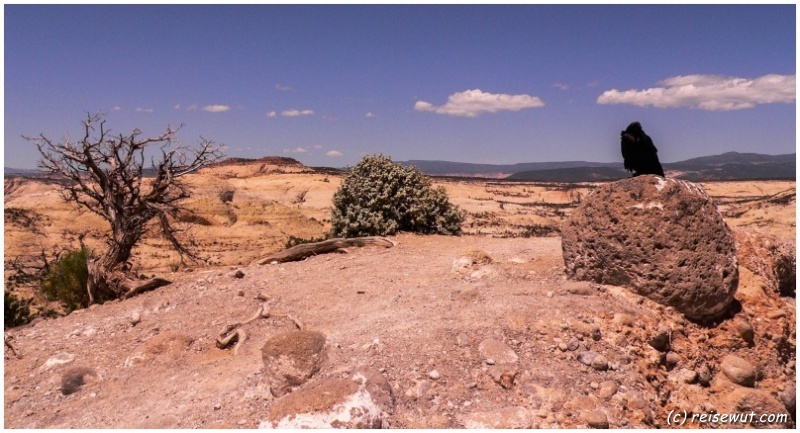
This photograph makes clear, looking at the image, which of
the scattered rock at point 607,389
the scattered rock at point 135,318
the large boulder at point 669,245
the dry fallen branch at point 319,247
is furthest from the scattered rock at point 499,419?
the dry fallen branch at point 319,247

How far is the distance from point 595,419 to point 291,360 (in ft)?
10.4

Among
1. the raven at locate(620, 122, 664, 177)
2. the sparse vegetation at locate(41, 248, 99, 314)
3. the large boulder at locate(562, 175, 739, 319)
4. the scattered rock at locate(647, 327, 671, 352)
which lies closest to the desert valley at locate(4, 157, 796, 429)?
the scattered rock at locate(647, 327, 671, 352)

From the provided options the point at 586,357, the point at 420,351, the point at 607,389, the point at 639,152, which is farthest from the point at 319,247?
the point at 607,389

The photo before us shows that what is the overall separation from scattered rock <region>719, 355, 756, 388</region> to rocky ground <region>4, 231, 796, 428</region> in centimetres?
2

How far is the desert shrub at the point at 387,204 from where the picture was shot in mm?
14328

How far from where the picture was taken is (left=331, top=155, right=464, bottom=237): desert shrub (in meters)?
14.3

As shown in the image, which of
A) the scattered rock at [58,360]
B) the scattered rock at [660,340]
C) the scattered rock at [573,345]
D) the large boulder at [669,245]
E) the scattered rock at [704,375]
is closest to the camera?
the scattered rock at [573,345]

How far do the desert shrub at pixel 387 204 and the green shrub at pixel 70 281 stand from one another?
6168 mm

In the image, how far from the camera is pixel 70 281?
11.9 m

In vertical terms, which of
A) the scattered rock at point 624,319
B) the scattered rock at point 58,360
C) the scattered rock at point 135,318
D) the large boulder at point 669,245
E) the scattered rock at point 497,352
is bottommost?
the scattered rock at point 58,360

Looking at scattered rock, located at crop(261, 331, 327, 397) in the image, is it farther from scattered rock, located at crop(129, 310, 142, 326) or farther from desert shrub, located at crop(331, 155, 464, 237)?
desert shrub, located at crop(331, 155, 464, 237)

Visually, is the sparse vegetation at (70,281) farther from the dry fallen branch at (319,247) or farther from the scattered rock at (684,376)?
the scattered rock at (684,376)

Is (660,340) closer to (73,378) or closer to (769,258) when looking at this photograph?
(769,258)

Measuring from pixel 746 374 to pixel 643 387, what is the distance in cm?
152
